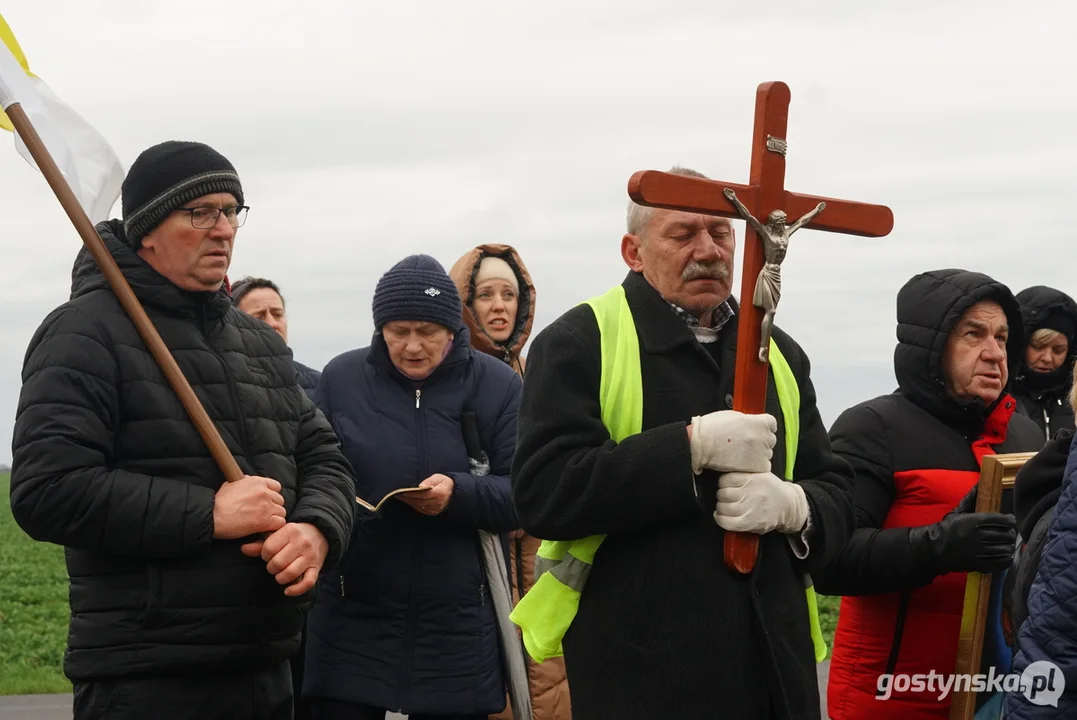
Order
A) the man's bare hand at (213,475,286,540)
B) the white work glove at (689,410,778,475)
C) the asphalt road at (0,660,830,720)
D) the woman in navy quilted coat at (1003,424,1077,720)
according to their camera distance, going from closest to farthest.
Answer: the woman in navy quilted coat at (1003,424,1077,720)
the white work glove at (689,410,778,475)
the man's bare hand at (213,475,286,540)
the asphalt road at (0,660,830,720)

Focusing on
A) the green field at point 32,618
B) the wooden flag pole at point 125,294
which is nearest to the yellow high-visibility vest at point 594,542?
the wooden flag pole at point 125,294

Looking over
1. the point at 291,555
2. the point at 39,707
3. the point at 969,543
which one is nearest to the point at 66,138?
the point at 291,555

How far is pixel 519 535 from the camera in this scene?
612cm

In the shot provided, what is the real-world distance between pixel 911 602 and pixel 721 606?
4.62 feet

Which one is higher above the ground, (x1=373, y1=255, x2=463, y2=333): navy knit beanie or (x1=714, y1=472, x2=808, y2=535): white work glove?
(x1=373, y1=255, x2=463, y2=333): navy knit beanie

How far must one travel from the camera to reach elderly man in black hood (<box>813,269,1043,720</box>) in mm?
4602

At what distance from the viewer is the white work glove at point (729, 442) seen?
3.60m

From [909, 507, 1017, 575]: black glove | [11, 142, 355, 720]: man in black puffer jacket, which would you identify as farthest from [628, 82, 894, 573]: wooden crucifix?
[11, 142, 355, 720]: man in black puffer jacket

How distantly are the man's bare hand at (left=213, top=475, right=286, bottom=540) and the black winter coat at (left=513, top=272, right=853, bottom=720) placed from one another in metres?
0.70

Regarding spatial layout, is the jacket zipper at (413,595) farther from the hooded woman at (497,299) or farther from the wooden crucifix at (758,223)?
the wooden crucifix at (758,223)

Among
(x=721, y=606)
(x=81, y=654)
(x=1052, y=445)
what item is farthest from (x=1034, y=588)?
(x=81, y=654)

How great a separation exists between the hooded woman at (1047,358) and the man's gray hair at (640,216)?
3661 millimetres

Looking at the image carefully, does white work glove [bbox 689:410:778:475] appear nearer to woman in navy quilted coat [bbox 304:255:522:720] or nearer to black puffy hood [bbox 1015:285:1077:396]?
woman in navy quilted coat [bbox 304:255:522:720]

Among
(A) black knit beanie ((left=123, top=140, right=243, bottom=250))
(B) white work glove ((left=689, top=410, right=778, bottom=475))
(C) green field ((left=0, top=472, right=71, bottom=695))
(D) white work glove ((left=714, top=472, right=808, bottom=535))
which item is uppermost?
(A) black knit beanie ((left=123, top=140, right=243, bottom=250))
